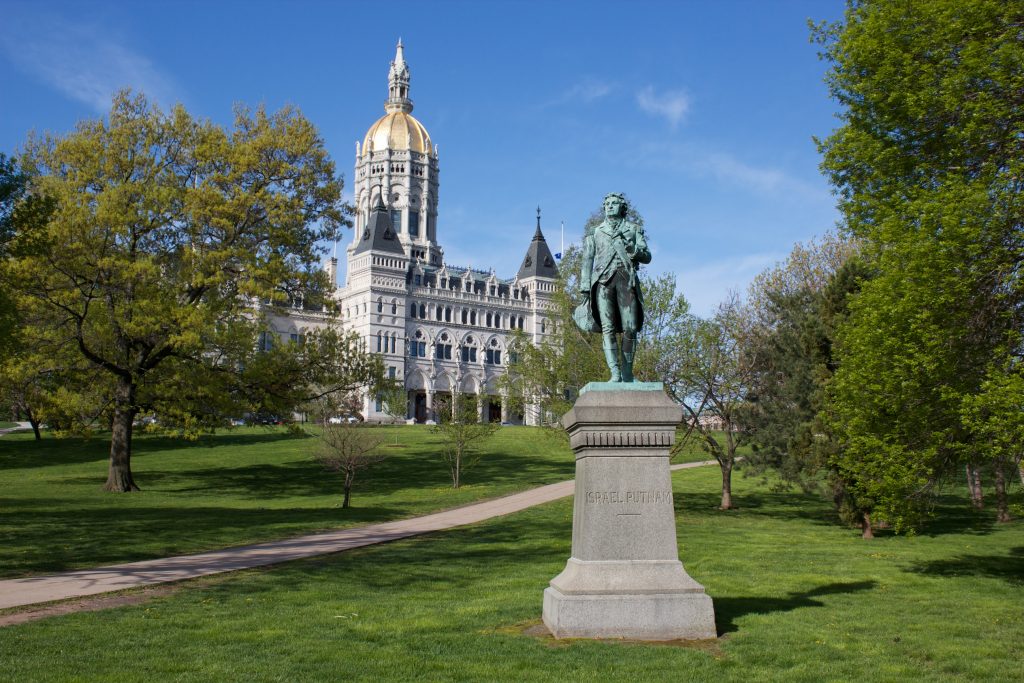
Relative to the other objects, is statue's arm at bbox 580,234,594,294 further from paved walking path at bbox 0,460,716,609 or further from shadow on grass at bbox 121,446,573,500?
shadow on grass at bbox 121,446,573,500

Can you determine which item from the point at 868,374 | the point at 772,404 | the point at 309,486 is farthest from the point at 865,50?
the point at 309,486

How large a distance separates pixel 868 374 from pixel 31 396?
1093 inches

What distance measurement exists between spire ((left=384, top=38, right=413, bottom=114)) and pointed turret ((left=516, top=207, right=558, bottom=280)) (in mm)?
30123

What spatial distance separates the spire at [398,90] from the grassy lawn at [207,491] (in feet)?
271

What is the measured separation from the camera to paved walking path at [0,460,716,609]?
40.9 feet

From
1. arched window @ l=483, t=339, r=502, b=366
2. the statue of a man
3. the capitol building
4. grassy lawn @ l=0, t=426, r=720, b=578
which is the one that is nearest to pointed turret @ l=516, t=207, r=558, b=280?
the capitol building

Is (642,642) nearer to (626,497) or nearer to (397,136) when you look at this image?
(626,497)

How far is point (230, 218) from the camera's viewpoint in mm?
31219

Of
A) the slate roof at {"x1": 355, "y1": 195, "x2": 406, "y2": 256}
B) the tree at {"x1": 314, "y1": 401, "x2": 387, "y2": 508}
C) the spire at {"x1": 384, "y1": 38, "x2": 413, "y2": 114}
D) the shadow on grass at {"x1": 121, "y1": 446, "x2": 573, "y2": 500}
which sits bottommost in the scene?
the shadow on grass at {"x1": 121, "y1": 446, "x2": 573, "y2": 500}

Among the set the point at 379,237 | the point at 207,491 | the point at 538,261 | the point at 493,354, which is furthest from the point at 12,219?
the point at 538,261

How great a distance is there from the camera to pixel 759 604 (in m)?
11.7

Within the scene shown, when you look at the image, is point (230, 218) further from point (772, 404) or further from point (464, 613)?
point (464, 613)

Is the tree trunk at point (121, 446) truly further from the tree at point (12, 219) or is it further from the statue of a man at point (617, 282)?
the statue of a man at point (617, 282)

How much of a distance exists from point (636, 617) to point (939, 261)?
8.14 m
